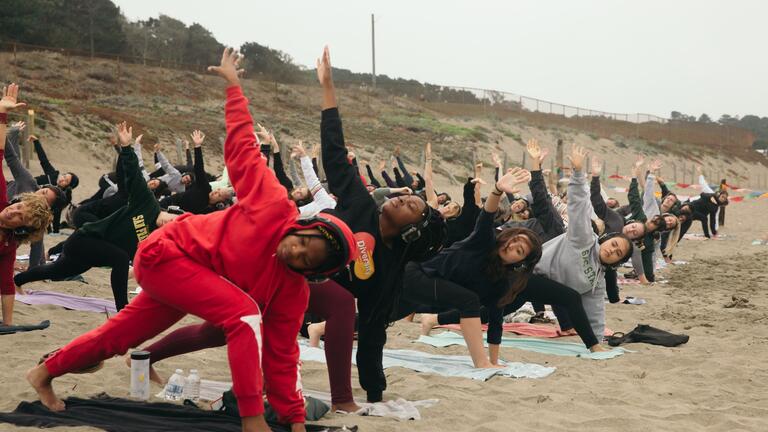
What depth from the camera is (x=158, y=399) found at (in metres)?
4.59

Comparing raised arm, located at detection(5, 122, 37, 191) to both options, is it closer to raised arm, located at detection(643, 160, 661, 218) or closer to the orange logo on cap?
the orange logo on cap

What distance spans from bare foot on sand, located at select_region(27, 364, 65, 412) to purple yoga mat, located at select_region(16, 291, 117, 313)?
147 inches

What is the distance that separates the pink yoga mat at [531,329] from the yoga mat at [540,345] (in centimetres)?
31

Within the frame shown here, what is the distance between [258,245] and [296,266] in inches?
8.3

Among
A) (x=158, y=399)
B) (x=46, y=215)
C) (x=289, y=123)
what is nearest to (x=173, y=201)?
(x=46, y=215)

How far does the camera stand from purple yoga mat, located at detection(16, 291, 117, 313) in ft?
25.3

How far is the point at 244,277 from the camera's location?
3609mm

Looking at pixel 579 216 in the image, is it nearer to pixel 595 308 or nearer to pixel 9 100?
pixel 595 308

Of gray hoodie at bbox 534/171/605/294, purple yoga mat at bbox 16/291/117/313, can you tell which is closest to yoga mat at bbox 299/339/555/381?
gray hoodie at bbox 534/171/605/294

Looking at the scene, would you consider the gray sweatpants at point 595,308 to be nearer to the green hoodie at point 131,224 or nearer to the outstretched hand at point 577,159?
the outstretched hand at point 577,159

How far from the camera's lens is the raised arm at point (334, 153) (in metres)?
4.71

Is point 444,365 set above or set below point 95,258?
below

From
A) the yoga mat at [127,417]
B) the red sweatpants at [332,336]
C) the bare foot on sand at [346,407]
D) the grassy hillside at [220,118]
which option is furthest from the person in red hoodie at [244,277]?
the grassy hillside at [220,118]

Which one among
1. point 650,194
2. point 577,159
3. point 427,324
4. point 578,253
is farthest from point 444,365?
point 650,194
